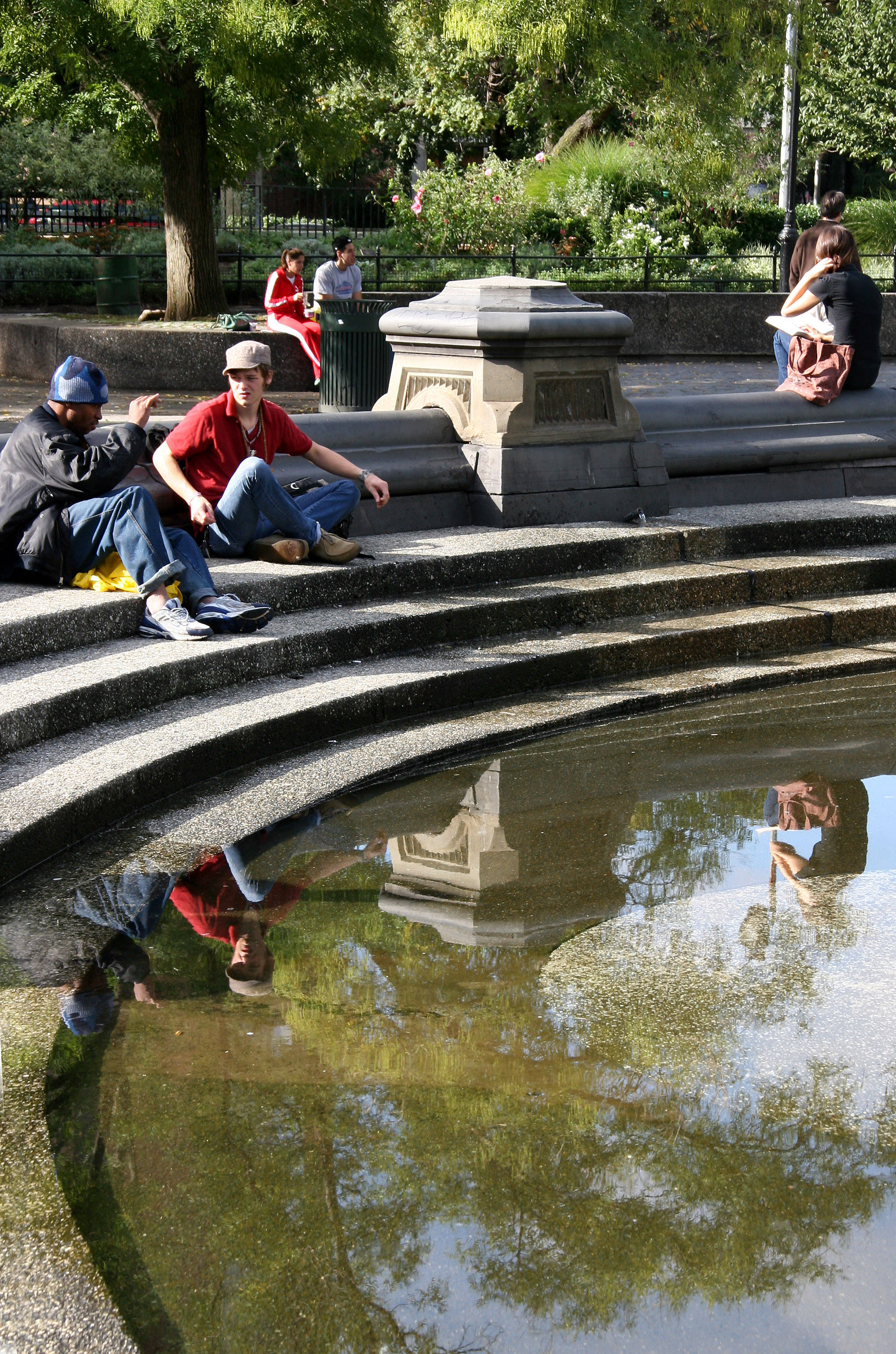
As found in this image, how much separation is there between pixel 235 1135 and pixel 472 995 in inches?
34.3

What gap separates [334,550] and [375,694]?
1.18 metres

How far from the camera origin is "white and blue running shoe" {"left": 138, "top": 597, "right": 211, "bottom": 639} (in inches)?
236

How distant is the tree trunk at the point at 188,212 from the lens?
14820 millimetres

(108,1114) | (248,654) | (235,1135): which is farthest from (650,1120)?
(248,654)

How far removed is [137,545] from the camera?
599cm

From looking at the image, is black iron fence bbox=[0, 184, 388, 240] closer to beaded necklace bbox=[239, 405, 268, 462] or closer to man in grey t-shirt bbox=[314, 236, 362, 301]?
man in grey t-shirt bbox=[314, 236, 362, 301]

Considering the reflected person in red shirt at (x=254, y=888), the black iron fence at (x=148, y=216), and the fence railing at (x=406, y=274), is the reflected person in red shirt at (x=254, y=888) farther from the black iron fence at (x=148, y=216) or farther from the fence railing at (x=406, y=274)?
the black iron fence at (x=148, y=216)

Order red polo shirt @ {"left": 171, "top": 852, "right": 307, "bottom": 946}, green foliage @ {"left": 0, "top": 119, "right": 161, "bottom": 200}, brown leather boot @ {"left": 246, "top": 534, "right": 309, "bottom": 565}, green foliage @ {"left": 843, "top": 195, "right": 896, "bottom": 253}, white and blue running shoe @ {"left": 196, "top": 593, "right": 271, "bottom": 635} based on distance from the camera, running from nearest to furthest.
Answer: red polo shirt @ {"left": 171, "top": 852, "right": 307, "bottom": 946}, white and blue running shoe @ {"left": 196, "top": 593, "right": 271, "bottom": 635}, brown leather boot @ {"left": 246, "top": 534, "right": 309, "bottom": 565}, green foliage @ {"left": 843, "top": 195, "right": 896, "bottom": 253}, green foliage @ {"left": 0, "top": 119, "right": 161, "bottom": 200}

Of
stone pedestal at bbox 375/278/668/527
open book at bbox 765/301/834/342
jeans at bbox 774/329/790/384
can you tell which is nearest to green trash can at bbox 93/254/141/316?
jeans at bbox 774/329/790/384

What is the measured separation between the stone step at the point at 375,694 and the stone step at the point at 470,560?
0.48 metres

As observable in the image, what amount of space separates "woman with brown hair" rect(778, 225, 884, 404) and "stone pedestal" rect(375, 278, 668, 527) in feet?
5.95

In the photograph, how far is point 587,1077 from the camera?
334cm

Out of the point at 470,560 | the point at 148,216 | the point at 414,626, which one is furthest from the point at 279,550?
the point at 148,216

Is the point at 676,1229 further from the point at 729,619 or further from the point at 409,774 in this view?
the point at 729,619
